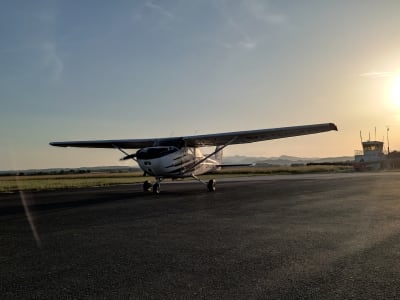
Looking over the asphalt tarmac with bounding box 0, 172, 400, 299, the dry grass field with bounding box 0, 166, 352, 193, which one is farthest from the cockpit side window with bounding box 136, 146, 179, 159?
the dry grass field with bounding box 0, 166, 352, 193

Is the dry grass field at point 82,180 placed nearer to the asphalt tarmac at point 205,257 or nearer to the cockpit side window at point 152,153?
the cockpit side window at point 152,153

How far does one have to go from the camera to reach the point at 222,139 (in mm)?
24953

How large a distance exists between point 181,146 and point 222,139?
10.5 feet

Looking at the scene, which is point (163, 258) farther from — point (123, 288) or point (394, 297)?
point (394, 297)

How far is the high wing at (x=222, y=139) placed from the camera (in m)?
21.3

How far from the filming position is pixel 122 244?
285 inches

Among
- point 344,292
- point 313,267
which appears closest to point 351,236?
point 313,267

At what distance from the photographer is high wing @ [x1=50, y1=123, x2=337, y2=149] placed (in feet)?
70.0

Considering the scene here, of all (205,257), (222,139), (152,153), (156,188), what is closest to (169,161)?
(152,153)

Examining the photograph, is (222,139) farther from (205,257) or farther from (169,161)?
(205,257)

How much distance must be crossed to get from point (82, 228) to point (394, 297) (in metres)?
7.30

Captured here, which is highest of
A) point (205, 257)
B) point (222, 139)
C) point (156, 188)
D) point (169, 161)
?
point (222, 139)

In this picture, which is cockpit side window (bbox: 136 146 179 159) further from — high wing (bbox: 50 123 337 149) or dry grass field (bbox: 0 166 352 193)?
dry grass field (bbox: 0 166 352 193)

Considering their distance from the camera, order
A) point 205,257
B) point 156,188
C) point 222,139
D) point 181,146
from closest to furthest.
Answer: point 205,257 → point 156,188 → point 181,146 → point 222,139
